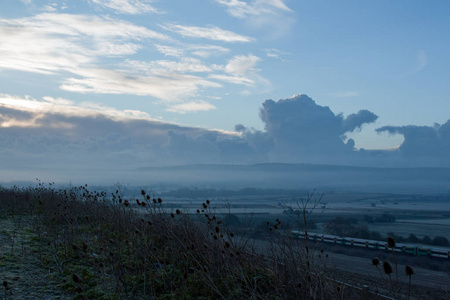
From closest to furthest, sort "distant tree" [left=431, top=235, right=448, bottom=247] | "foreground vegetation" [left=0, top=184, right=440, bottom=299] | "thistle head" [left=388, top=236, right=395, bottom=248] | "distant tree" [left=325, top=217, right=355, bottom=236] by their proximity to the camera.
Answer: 1. "thistle head" [left=388, top=236, right=395, bottom=248]
2. "foreground vegetation" [left=0, top=184, right=440, bottom=299]
3. "distant tree" [left=431, top=235, right=448, bottom=247]
4. "distant tree" [left=325, top=217, right=355, bottom=236]

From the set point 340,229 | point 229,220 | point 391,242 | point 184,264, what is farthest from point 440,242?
point 391,242

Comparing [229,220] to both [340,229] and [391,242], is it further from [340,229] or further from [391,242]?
[340,229]

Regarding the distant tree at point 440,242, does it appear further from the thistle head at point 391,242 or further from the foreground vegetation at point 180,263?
the thistle head at point 391,242

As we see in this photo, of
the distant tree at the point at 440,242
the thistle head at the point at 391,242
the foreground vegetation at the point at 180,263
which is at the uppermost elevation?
the thistle head at the point at 391,242

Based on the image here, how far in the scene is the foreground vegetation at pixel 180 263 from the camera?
526 cm

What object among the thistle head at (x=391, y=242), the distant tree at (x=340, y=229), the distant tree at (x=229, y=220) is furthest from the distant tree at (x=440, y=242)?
the thistle head at (x=391, y=242)

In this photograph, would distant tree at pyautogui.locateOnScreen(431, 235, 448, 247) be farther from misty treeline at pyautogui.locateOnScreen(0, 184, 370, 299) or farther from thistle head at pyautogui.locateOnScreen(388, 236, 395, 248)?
thistle head at pyautogui.locateOnScreen(388, 236, 395, 248)

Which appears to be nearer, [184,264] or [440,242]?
[184,264]

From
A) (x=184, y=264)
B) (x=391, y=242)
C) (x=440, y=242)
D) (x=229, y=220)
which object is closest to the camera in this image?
(x=391, y=242)

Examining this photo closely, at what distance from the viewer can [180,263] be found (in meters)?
6.89

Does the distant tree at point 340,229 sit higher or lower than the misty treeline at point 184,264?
lower

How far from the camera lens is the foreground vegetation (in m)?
5.26

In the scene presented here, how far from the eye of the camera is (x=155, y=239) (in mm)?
8375

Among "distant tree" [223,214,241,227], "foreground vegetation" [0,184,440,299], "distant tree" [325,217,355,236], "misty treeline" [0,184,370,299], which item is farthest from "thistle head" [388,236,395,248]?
"distant tree" [325,217,355,236]
